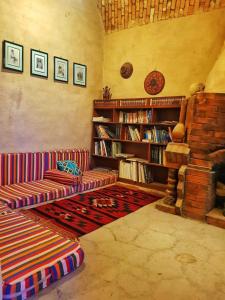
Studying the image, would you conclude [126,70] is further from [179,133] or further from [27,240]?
[27,240]

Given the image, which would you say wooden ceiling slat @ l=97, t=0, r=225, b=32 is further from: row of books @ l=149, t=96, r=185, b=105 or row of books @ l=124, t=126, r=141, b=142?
row of books @ l=124, t=126, r=141, b=142

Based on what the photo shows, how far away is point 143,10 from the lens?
14.5ft

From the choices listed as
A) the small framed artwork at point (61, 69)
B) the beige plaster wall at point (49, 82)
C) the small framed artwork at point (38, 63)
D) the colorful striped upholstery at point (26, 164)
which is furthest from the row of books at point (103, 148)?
the small framed artwork at point (38, 63)

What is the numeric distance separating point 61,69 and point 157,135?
1989 mm

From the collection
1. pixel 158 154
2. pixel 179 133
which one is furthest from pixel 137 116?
pixel 179 133

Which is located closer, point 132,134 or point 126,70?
point 132,134

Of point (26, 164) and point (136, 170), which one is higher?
point (26, 164)

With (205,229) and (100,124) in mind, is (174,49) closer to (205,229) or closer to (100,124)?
(100,124)

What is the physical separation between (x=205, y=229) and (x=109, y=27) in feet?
13.4

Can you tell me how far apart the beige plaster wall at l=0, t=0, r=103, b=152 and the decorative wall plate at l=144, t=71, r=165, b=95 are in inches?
42.8

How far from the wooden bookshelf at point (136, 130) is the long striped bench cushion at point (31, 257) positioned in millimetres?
2427

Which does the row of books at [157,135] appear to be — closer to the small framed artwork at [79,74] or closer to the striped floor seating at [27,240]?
the striped floor seating at [27,240]

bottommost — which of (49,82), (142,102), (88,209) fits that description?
(88,209)

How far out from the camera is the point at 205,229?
2861mm
